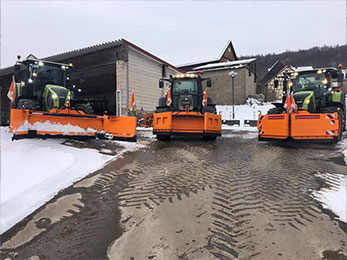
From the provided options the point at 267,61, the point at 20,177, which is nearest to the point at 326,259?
the point at 20,177

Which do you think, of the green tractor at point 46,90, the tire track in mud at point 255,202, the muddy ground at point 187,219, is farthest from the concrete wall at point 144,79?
the tire track in mud at point 255,202

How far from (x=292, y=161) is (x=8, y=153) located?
6763 millimetres

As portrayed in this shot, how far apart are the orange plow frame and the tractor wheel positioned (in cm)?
766

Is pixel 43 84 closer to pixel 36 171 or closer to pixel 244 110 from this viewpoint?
pixel 36 171

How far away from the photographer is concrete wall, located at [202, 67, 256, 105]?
28766 mm

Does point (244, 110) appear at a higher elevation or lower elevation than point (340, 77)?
lower

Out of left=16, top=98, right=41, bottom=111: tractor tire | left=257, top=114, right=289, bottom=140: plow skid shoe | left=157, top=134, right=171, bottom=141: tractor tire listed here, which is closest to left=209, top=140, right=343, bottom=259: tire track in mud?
left=257, top=114, right=289, bottom=140: plow skid shoe

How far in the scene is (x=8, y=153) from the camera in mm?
6059

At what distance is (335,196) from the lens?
11.3 ft

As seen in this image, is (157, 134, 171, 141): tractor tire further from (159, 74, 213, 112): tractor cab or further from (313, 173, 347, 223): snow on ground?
(313, 173, 347, 223): snow on ground

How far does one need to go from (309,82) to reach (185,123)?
16.0 ft

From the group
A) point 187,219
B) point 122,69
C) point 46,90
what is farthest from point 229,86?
point 187,219

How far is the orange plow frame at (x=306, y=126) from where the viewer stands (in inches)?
274

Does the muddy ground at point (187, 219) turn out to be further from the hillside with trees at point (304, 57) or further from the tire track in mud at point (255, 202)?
the hillside with trees at point (304, 57)
